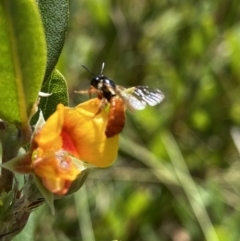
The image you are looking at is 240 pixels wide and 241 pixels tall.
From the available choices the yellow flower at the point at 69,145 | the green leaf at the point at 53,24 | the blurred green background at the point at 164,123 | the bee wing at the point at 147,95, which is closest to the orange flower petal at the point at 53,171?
the yellow flower at the point at 69,145

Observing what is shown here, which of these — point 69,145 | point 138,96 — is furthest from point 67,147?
point 138,96

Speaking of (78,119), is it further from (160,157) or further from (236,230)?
(160,157)

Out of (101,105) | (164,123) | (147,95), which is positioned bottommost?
(164,123)

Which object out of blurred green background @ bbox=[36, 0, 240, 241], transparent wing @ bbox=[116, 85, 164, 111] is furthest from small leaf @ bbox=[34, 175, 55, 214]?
blurred green background @ bbox=[36, 0, 240, 241]

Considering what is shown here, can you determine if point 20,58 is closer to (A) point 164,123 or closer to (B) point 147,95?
(B) point 147,95

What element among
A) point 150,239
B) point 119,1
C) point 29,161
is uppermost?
point 29,161

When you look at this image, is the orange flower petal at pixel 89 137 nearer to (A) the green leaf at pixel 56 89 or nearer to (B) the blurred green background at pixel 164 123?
(A) the green leaf at pixel 56 89

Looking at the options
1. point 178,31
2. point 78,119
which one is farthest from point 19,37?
point 178,31
